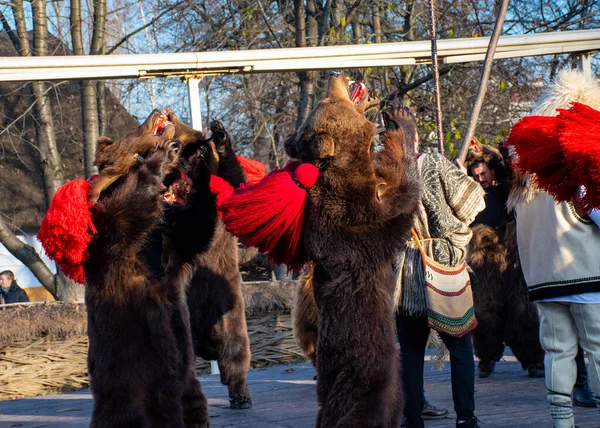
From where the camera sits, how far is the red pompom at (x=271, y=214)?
4156 mm

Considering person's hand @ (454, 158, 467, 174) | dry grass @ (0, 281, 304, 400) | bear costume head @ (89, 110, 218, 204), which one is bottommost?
dry grass @ (0, 281, 304, 400)

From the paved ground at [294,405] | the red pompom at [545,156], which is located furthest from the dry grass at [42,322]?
the red pompom at [545,156]

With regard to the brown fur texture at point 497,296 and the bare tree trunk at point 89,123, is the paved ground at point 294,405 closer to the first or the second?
the brown fur texture at point 497,296

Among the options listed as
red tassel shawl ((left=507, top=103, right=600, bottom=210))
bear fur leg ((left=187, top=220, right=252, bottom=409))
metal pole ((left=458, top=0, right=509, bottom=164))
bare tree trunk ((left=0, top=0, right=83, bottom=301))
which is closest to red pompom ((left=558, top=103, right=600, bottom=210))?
red tassel shawl ((left=507, top=103, right=600, bottom=210))

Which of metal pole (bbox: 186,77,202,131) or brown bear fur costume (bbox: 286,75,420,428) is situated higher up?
metal pole (bbox: 186,77,202,131)

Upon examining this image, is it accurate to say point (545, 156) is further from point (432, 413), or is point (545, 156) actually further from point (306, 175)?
point (432, 413)

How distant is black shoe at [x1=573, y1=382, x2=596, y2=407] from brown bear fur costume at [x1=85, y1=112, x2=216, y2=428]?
271 cm

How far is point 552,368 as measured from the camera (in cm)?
443

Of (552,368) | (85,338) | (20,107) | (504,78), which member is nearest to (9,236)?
(85,338)

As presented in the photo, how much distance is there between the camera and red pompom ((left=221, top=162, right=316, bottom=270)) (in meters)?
4.16

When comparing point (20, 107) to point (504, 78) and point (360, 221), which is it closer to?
point (504, 78)

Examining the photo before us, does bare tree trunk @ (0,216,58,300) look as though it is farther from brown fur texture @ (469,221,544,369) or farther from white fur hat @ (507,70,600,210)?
white fur hat @ (507,70,600,210)

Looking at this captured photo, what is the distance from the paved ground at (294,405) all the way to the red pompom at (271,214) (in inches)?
67.3

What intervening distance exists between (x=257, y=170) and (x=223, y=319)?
1.17 meters
